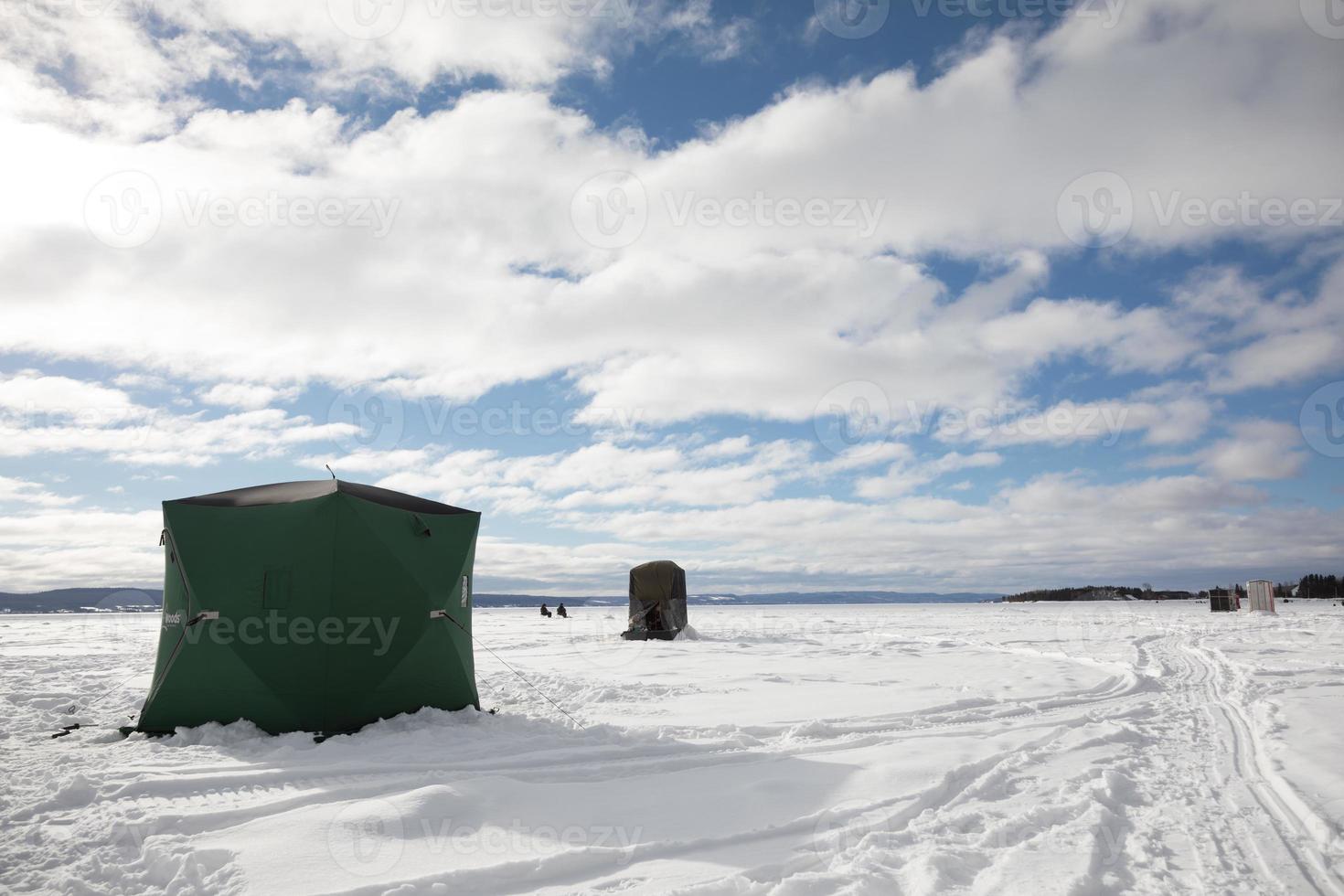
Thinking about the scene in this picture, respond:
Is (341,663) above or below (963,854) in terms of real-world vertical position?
above

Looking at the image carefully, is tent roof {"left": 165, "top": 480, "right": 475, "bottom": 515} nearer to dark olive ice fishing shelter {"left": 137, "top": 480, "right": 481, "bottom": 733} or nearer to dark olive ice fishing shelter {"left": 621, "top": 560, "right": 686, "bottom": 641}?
dark olive ice fishing shelter {"left": 137, "top": 480, "right": 481, "bottom": 733}

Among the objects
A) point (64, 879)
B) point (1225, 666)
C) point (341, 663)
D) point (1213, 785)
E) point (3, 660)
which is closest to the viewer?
point (64, 879)

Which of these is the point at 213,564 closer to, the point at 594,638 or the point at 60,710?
the point at 60,710

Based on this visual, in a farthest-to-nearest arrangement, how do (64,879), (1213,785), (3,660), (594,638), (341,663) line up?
(594,638)
(3,660)
(341,663)
(1213,785)
(64,879)

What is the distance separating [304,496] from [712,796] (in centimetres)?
556

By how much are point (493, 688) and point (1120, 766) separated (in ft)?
26.9

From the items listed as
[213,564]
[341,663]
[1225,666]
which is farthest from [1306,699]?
[213,564]

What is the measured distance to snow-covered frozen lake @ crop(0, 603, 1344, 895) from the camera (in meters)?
3.97

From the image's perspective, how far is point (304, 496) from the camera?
809 cm

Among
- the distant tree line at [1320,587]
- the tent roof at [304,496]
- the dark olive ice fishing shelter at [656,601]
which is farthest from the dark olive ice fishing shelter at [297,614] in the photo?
the distant tree line at [1320,587]

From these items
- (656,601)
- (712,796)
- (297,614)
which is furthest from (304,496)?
(656,601)

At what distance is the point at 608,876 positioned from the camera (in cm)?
396

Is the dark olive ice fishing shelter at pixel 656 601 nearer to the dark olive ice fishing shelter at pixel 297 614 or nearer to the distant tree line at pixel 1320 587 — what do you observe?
the dark olive ice fishing shelter at pixel 297 614

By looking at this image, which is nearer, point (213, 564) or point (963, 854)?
point (963, 854)
